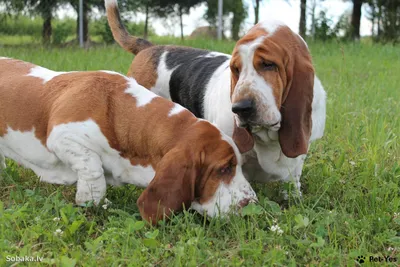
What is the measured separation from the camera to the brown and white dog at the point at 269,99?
3.06 metres

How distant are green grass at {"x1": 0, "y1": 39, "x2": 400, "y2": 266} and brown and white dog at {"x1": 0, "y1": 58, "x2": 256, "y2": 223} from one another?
0.13 m

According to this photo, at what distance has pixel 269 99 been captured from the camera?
305cm

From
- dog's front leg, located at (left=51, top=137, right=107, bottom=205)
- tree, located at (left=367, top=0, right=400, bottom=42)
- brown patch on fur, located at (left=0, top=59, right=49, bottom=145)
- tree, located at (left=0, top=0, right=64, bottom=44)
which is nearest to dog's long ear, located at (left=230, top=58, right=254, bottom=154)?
dog's front leg, located at (left=51, top=137, right=107, bottom=205)

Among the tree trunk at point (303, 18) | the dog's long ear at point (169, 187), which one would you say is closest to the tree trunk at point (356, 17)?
the tree trunk at point (303, 18)

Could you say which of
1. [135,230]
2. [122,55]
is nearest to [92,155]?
[135,230]

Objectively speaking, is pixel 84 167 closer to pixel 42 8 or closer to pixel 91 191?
pixel 91 191

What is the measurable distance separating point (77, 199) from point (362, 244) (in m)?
1.58

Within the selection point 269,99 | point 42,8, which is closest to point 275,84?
point 269,99

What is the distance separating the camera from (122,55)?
9289 millimetres

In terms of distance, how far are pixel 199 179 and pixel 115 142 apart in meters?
0.60

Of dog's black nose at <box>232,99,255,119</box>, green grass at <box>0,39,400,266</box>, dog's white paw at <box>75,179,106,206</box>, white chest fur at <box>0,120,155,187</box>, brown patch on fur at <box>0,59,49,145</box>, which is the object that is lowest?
green grass at <box>0,39,400,266</box>

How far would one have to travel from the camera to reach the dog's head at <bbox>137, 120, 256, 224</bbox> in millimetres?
2904

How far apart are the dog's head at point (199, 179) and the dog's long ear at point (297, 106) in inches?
13.4

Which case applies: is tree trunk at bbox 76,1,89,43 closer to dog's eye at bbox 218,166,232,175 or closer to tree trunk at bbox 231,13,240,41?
tree trunk at bbox 231,13,240,41
